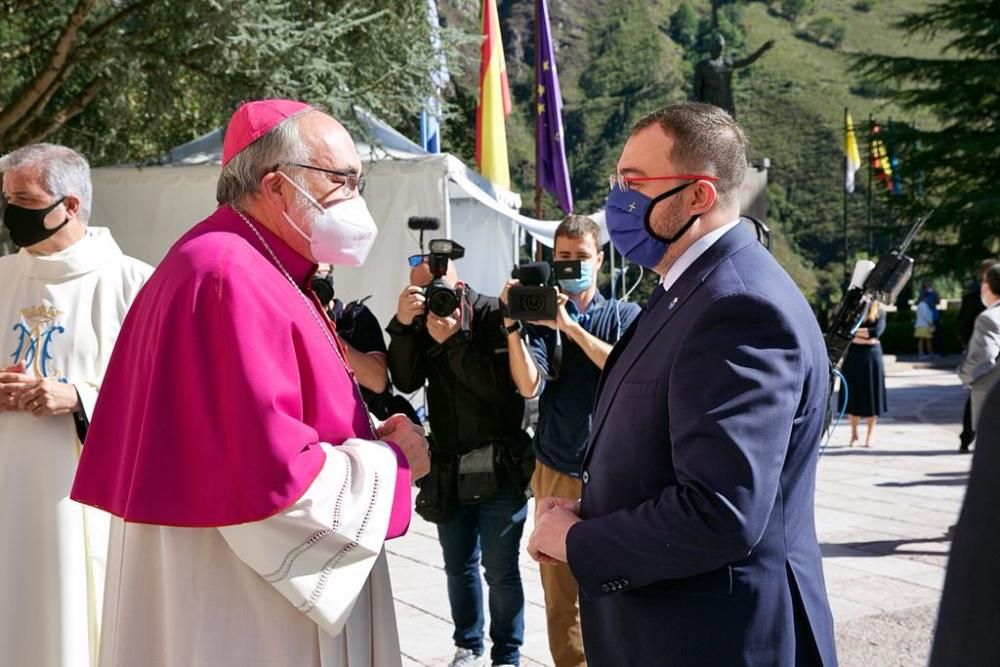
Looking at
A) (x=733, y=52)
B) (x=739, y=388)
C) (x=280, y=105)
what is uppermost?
(x=733, y=52)

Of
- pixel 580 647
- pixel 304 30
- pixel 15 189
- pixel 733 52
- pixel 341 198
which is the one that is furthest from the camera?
pixel 733 52

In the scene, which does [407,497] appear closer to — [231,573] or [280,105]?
[231,573]

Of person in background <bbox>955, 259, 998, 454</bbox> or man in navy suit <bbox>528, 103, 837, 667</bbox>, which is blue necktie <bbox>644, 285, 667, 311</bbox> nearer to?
man in navy suit <bbox>528, 103, 837, 667</bbox>

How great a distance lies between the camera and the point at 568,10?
391 feet

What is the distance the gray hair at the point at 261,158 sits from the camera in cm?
252

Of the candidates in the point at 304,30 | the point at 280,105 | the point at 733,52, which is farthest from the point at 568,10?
the point at 280,105

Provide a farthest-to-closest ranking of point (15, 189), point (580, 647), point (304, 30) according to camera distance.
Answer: point (304, 30), point (580, 647), point (15, 189)

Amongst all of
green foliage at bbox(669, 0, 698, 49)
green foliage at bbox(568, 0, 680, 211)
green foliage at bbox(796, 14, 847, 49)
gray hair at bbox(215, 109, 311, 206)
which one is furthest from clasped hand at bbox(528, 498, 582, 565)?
green foliage at bbox(796, 14, 847, 49)

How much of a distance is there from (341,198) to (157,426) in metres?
0.67

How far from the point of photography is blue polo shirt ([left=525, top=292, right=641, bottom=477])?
4.37 m

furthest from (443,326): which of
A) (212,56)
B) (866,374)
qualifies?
(866,374)

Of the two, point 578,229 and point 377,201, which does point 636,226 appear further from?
point 377,201

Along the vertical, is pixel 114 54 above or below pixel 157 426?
above

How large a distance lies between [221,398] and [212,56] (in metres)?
8.95
